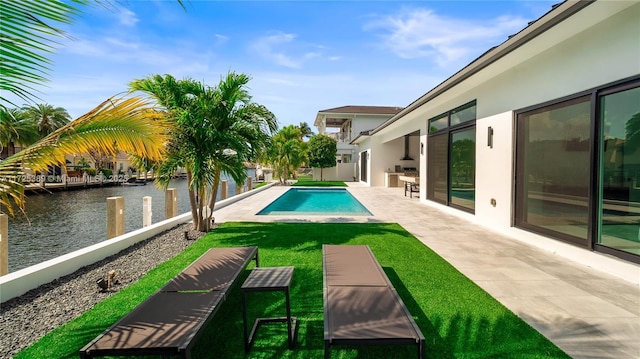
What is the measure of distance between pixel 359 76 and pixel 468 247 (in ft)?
37.5

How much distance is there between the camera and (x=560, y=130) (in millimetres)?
5543

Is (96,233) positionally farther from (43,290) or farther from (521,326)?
(521,326)

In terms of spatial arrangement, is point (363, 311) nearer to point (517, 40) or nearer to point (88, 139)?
point (88, 139)

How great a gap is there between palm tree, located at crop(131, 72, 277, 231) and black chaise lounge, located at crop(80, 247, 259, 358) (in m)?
3.65

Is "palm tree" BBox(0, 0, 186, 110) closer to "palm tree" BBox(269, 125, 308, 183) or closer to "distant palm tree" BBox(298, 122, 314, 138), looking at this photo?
"palm tree" BBox(269, 125, 308, 183)

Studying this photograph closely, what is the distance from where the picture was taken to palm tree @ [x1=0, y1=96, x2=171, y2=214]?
2321 mm

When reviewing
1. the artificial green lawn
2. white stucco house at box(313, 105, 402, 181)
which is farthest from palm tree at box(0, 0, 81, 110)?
white stucco house at box(313, 105, 402, 181)

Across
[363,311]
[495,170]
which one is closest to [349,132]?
[495,170]

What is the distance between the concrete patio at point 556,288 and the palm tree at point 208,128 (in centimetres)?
462

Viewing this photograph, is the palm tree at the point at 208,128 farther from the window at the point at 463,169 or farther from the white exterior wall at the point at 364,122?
the white exterior wall at the point at 364,122

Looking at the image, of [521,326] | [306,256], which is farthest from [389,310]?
[306,256]

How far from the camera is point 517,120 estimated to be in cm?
662

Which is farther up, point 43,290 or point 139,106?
point 139,106

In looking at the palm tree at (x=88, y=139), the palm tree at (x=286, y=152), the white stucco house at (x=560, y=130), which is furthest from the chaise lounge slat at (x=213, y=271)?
the palm tree at (x=286, y=152)
